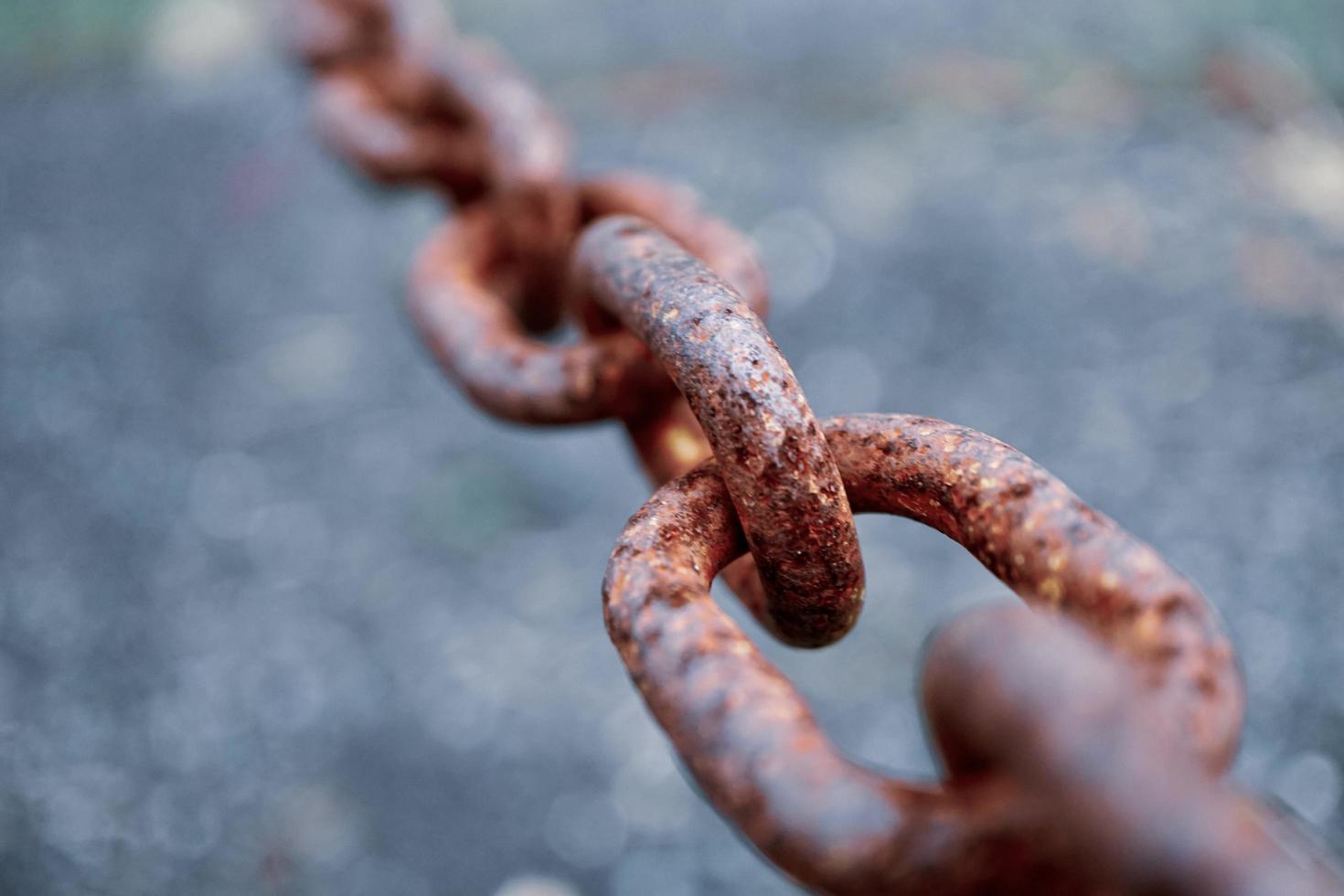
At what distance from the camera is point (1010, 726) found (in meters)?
0.34

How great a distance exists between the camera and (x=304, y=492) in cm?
261

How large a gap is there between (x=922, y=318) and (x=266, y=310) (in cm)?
186

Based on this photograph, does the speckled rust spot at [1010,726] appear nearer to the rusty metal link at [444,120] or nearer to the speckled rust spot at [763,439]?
the speckled rust spot at [763,439]

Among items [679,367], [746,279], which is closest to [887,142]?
[746,279]

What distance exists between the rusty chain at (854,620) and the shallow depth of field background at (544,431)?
1.98ft

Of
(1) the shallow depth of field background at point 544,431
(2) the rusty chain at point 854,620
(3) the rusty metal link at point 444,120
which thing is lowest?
(1) the shallow depth of field background at point 544,431

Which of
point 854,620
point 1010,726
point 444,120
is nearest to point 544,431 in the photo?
point 444,120

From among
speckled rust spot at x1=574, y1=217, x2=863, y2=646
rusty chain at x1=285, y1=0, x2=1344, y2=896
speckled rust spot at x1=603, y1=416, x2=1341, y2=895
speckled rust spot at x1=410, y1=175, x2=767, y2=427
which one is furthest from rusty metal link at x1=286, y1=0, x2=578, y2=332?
speckled rust spot at x1=603, y1=416, x2=1341, y2=895

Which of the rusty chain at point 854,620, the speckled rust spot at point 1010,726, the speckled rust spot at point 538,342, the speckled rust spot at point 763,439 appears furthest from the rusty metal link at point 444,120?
the speckled rust spot at point 1010,726

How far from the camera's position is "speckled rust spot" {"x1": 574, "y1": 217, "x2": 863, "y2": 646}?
19.7 inches

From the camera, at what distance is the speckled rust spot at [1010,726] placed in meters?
0.32

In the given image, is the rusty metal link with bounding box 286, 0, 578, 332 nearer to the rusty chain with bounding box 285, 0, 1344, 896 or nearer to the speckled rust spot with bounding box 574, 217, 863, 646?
the rusty chain with bounding box 285, 0, 1344, 896

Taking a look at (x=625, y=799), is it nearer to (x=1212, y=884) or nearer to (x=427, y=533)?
(x=427, y=533)

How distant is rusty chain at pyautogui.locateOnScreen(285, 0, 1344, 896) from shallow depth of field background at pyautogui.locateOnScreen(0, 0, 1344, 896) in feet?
1.98
